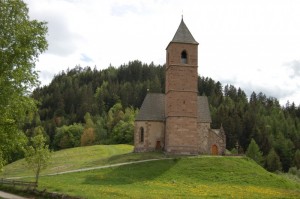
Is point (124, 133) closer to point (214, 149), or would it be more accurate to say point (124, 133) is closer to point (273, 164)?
point (273, 164)

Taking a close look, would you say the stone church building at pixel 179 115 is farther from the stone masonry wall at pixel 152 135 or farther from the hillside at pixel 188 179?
the hillside at pixel 188 179

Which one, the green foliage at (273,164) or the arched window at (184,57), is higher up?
the arched window at (184,57)

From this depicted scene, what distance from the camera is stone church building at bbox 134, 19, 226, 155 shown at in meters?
53.7

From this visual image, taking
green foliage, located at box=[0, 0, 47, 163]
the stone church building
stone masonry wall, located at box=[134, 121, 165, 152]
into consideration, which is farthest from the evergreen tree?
green foliage, located at box=[0, 0, 47, 163]

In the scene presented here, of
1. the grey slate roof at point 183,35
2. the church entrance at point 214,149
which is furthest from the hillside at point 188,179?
the grey slate roof at point 183,35

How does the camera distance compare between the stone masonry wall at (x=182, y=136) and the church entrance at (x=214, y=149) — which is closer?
the stone masonry wall at (x=182, y=136)

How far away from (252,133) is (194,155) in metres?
45.0

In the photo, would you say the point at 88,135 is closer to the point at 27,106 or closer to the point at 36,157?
the point at 36,157

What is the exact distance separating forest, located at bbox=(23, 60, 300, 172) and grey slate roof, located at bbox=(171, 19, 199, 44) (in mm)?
17822

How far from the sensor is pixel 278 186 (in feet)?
134

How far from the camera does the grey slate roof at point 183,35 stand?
56.9 meters

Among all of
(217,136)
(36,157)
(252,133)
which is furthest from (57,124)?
(36,157)

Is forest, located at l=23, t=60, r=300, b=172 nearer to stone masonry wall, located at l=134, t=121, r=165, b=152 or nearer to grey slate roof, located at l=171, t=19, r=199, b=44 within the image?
stone masonry wall, located at l=134, t=121, r=165, b=152

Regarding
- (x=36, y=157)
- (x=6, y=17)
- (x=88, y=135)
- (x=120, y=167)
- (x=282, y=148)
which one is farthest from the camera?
(x=88, y=135)
